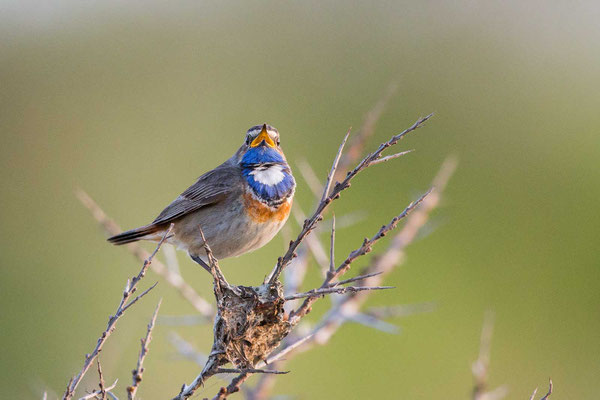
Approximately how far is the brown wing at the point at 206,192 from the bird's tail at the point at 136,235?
5cm

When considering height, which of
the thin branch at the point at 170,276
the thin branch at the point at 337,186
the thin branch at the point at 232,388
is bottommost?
the thin branch at the point at 232,388

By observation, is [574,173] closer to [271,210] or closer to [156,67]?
[156,67]

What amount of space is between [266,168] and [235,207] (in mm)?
377

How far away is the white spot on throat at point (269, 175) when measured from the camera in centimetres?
580

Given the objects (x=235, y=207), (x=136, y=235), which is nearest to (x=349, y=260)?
(x=235, y=207)

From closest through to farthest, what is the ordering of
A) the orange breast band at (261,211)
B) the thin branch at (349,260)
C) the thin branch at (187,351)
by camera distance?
1. the thin branch at (349,260)
2. the thin branch at (187,351)
3. the orange breast band at (261,211)

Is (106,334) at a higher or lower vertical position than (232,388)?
higher

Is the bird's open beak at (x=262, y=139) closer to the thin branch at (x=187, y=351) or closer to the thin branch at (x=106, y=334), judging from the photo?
the thin branch at (x=187, y=351)

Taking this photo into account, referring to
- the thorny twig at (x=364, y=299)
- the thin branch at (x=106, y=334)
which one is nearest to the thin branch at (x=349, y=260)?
the thorny twig at (x=364, y=299)

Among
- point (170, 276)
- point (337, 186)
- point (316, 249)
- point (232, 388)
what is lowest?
point (232, 388)

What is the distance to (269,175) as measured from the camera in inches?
230

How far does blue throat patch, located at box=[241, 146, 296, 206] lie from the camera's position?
569 centimetres

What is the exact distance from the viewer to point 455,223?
1184cm

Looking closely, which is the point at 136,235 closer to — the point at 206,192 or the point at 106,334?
the point at 206,192
